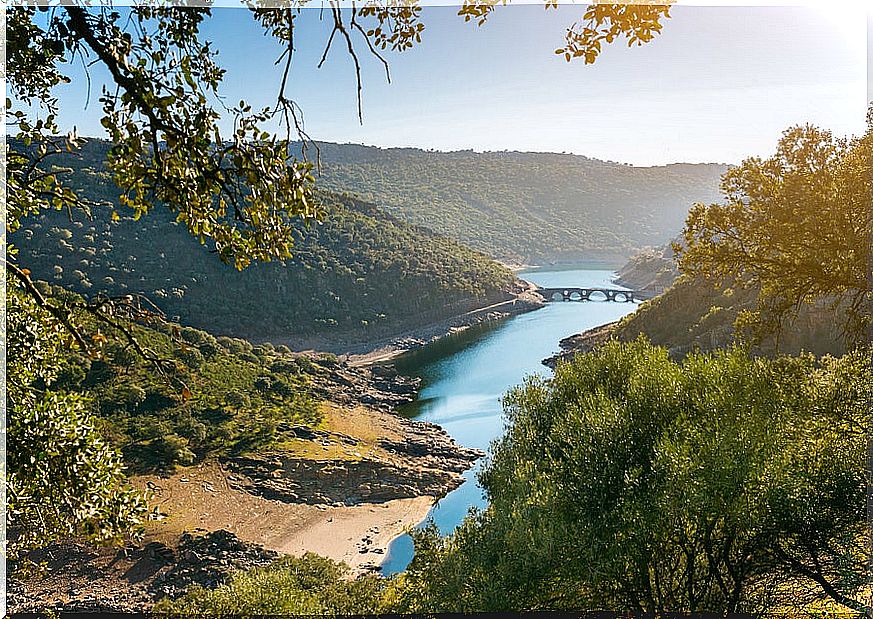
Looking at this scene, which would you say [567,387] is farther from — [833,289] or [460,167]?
[460,167]

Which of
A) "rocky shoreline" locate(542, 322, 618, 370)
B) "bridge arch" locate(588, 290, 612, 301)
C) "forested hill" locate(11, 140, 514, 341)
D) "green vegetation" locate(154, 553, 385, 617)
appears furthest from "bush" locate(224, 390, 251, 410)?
"bridge arch" locate(588, 290, 612, 301)

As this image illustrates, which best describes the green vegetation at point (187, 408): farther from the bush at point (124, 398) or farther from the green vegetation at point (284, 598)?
the green vegetation at point (284, 598)

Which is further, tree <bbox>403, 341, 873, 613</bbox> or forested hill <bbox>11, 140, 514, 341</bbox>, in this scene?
forested hill <bbox>11, 140, 514, 341</bbox>

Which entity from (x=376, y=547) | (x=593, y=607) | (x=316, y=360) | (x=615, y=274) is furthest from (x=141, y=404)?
(x=615, y=274)

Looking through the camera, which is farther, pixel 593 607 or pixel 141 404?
pixel 141 404

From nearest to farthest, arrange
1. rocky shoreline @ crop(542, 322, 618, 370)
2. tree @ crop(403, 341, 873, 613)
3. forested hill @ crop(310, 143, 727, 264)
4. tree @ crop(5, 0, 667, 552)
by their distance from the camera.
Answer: tree @ crop(5, 0, 667, 552), tree @ crop(403, 341, 873, 613), rocky shoreline @ crop(542, 322, 618, 370), forested hill @ crop(310, 143, 727, 264)

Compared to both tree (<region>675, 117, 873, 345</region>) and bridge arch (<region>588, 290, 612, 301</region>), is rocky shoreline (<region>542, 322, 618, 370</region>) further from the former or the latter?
tree (<region>675, 117, 873, 345</region>)
